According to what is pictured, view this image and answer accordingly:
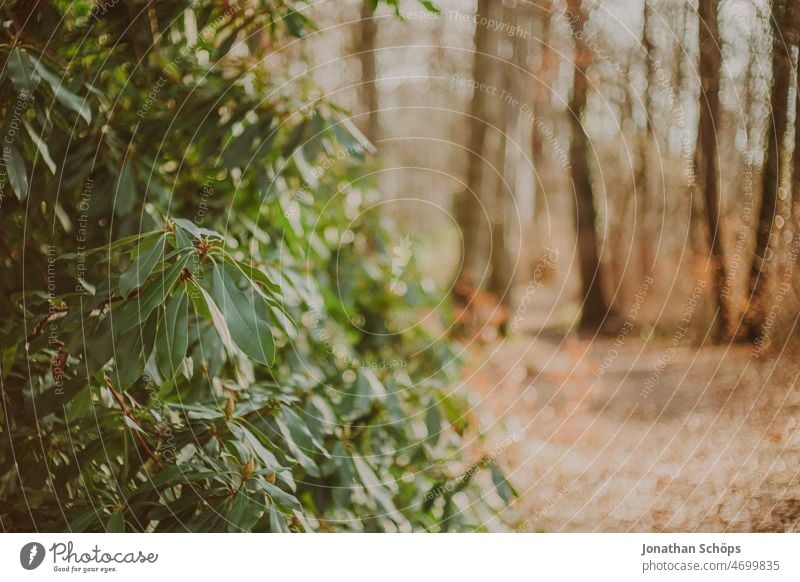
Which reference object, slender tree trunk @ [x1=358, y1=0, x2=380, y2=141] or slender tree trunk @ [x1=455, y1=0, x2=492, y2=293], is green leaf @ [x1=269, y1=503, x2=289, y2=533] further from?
slender tree trunk @ [x1=455, y1=0, x2=492, y2=293]

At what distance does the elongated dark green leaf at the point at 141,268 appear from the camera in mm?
535

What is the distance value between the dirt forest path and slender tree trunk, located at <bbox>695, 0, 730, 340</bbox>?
0.43 ft

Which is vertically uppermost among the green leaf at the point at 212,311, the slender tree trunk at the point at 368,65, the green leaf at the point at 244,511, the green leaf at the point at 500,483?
the slender tree trunk at the point at 368,65

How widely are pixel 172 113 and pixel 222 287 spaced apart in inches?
11.8

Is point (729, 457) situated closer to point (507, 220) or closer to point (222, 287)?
point (222, 287)

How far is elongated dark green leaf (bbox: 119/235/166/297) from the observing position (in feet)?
1.76

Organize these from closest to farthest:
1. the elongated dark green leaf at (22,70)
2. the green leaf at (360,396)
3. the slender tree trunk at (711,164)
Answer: the elongated dark green leaf at (22,70), the green leaf at (360,396), the slender tree trunk at (711,164)

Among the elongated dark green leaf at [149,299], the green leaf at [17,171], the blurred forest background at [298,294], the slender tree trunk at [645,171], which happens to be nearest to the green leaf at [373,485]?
the blurred forest background at [298,294]

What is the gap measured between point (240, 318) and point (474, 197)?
2068mm

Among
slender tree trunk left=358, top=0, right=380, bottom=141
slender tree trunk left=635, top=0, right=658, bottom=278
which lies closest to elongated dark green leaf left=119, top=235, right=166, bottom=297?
slender tree trunk left=358, top=0, right=380, bottom=141

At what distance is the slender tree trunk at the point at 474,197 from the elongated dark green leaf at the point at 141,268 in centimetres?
139

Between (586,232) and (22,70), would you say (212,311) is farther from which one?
(586,232)

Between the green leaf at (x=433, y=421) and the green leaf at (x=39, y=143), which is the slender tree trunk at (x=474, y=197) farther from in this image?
the green leaf at (x=39, y=143)
